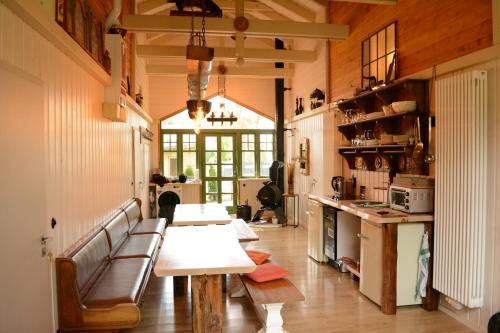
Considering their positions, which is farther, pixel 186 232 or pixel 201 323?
pixel 186 232

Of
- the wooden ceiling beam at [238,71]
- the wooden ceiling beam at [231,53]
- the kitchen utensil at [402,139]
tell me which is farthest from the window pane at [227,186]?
the kitchen utensil at [402,139]

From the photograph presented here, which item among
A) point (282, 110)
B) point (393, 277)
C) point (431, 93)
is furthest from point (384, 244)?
point (282, 110)

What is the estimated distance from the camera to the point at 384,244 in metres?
3.77

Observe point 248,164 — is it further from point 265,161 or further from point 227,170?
point 227,170

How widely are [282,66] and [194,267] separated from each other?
758cm

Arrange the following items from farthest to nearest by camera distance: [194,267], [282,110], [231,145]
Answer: [231,145] < [282,110] < [194,267]

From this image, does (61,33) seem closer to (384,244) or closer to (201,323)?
(201,323)

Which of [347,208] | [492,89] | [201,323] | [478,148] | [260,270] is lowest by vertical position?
[201,323]

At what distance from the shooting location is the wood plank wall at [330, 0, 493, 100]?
3.41 m

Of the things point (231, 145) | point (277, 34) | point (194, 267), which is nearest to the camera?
point (194, 267)

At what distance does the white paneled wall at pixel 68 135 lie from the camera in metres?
2.46

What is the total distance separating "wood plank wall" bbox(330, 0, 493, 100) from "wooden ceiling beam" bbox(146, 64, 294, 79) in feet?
8.51

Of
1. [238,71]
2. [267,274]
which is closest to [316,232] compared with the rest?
[267,274]

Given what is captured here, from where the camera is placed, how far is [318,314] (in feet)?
12.3
